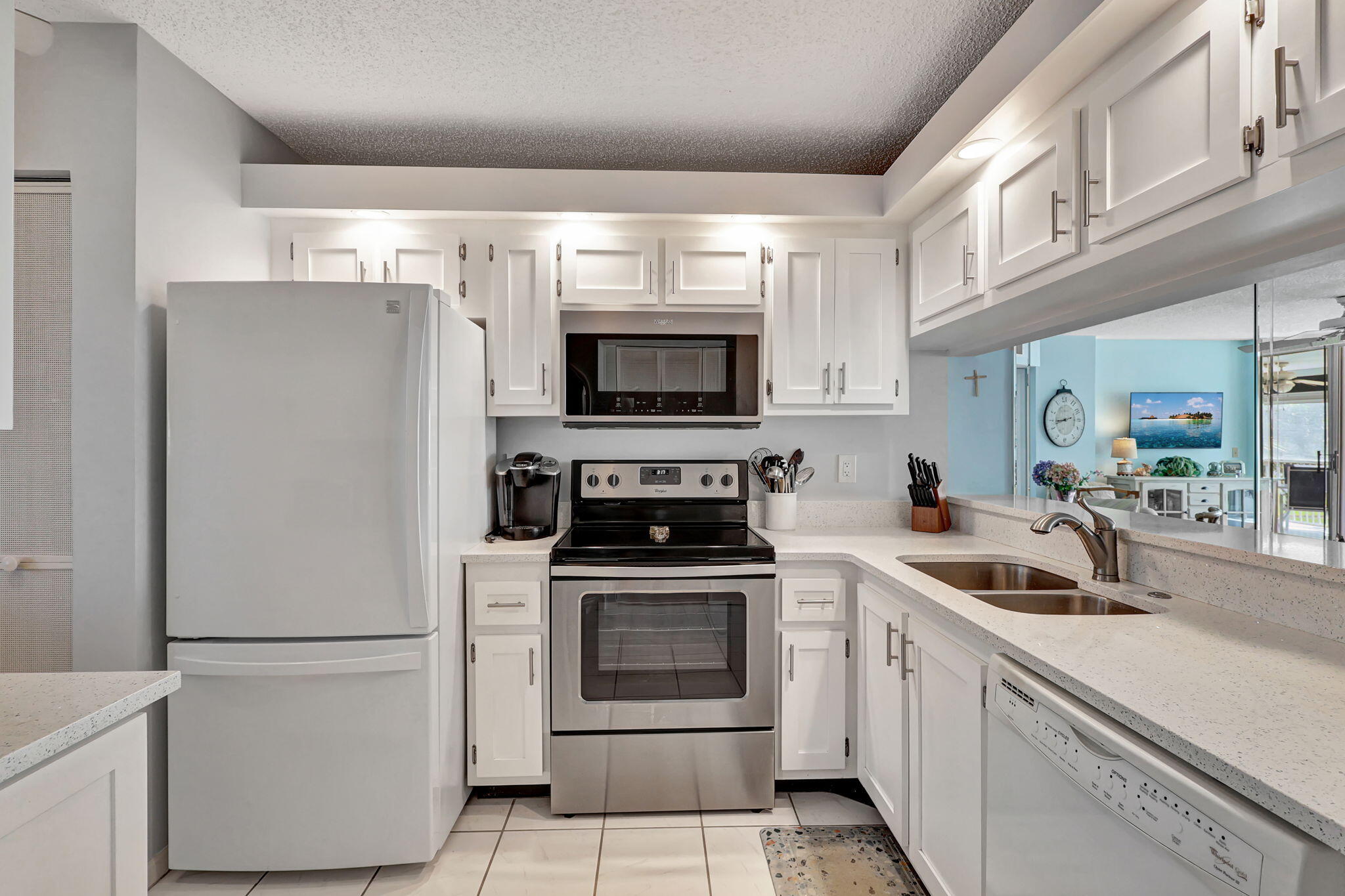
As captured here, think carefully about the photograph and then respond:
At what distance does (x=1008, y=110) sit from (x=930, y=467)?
1.45 meters

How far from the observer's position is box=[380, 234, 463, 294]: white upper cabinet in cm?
246

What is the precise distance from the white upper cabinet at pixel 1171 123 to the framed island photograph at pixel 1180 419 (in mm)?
691

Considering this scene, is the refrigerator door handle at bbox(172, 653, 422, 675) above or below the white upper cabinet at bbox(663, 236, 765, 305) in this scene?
below

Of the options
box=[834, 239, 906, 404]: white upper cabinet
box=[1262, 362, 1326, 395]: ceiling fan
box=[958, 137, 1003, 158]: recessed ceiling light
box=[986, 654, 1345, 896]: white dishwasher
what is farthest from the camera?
box=[834, 239, 906, 404]: white upper cabinet

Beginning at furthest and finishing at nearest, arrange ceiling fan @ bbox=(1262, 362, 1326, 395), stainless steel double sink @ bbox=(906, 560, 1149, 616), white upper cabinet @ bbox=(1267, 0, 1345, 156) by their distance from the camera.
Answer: stainless steel double sink @ bbox=(906, 560, 1149, 616)
ceiling fan @ bbox=(1262, 362, 1326, 395)
white upper cabinet @ bbox=(1267, 0, 1345, 156)

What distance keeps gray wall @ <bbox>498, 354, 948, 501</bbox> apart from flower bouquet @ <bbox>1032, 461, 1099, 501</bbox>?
42 cm

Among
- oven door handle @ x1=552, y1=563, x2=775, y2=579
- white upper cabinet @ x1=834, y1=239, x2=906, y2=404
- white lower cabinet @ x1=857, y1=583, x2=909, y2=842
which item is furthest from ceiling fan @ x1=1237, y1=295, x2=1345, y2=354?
oven door handle @ x1=552, y1=563, x2=775, y2=579

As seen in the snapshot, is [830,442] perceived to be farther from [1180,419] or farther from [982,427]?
[1180,419]

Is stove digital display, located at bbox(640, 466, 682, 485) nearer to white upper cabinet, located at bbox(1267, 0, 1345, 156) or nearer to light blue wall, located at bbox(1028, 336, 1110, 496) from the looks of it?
light blue wall, located at bbox(1028, 336, 1110, 496)

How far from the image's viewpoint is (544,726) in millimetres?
2184

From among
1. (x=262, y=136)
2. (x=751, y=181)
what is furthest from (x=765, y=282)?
(x=262, y=136)

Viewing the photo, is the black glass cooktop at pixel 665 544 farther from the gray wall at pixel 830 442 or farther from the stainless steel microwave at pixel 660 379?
the stainless steel microwave at pixel 660 379

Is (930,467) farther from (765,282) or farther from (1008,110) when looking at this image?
(1008,110)

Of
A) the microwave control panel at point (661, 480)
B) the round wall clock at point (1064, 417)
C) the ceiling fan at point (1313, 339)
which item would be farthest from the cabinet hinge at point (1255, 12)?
the microwave control panel at point (661, 480)
